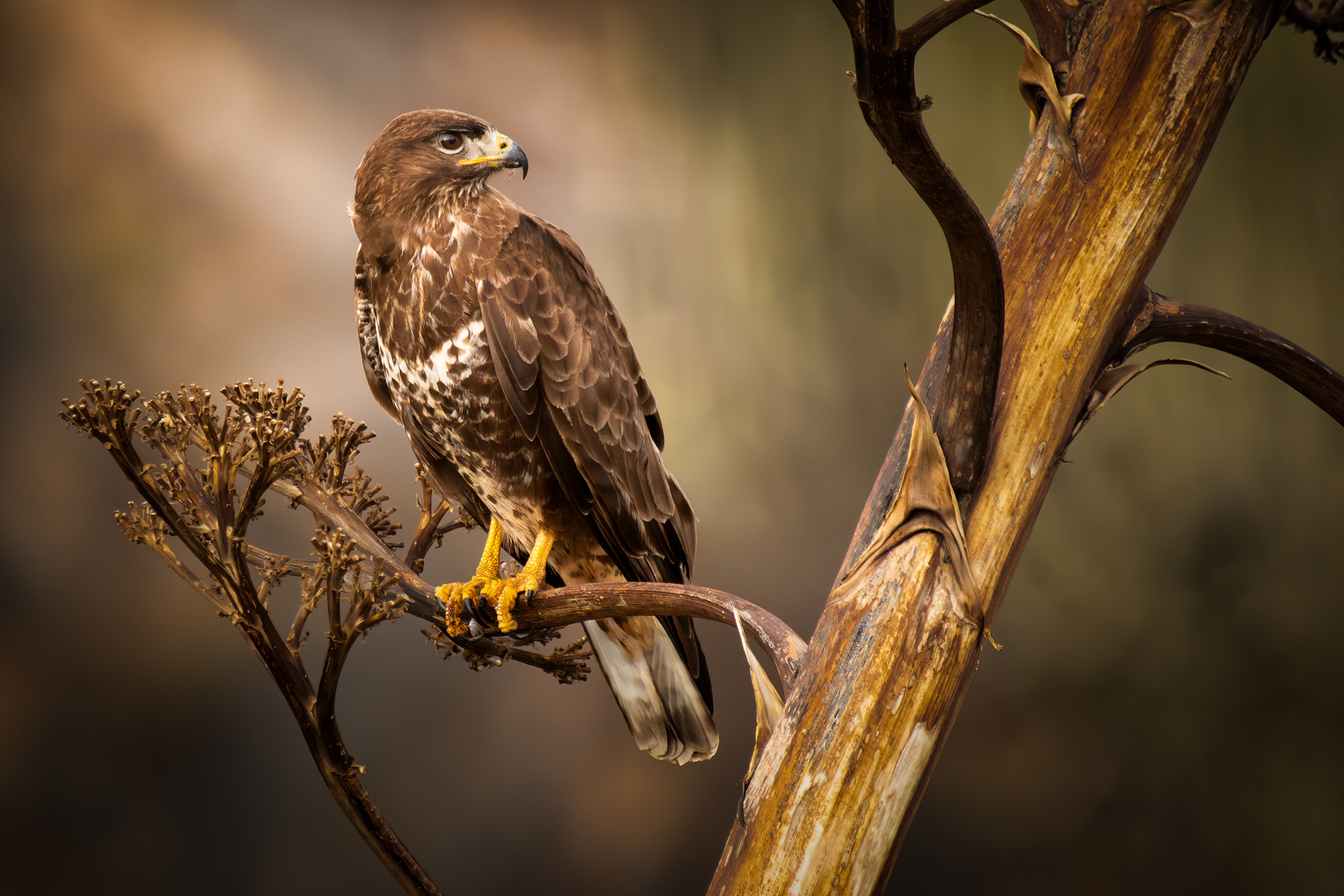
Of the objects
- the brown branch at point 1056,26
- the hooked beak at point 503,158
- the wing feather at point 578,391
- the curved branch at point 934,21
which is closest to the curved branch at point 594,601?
the wing feather at point 578,391

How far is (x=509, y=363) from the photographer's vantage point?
1.60 m

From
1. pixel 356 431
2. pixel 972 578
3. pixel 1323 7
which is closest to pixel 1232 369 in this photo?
pixel 1323 7

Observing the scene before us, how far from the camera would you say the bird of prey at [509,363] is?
1620 mm

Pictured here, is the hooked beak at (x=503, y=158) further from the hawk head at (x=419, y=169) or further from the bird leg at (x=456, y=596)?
the bird leg at (x=456, y=596)

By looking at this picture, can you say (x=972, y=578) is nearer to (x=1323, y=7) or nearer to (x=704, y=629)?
(x=1323, y=7)

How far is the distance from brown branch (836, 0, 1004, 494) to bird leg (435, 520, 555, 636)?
78 cm

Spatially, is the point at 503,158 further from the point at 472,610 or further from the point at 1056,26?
the point at 1056,26

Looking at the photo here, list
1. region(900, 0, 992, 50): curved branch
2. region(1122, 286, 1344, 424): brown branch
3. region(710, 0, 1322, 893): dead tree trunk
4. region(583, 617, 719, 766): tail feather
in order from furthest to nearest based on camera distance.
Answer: region(583, 617, 719, 766): tail feather
region(1122, 286, 1344, 424): brown branch
region(710, 0, 1322, 893): dead tree trunk
region(900, 0, 992, 50): curved branch

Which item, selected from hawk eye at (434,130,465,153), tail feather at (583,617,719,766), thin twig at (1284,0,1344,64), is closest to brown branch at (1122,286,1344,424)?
thin twig at (1284,0,1344,64)

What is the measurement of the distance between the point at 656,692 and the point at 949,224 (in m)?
1.11

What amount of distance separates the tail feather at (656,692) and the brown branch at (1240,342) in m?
0.98

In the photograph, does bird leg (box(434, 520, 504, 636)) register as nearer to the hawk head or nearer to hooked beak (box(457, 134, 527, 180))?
the hawk head

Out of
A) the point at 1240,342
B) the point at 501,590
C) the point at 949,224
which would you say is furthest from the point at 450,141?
the point at 1240,342

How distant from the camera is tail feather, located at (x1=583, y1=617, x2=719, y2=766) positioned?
1.77 m
